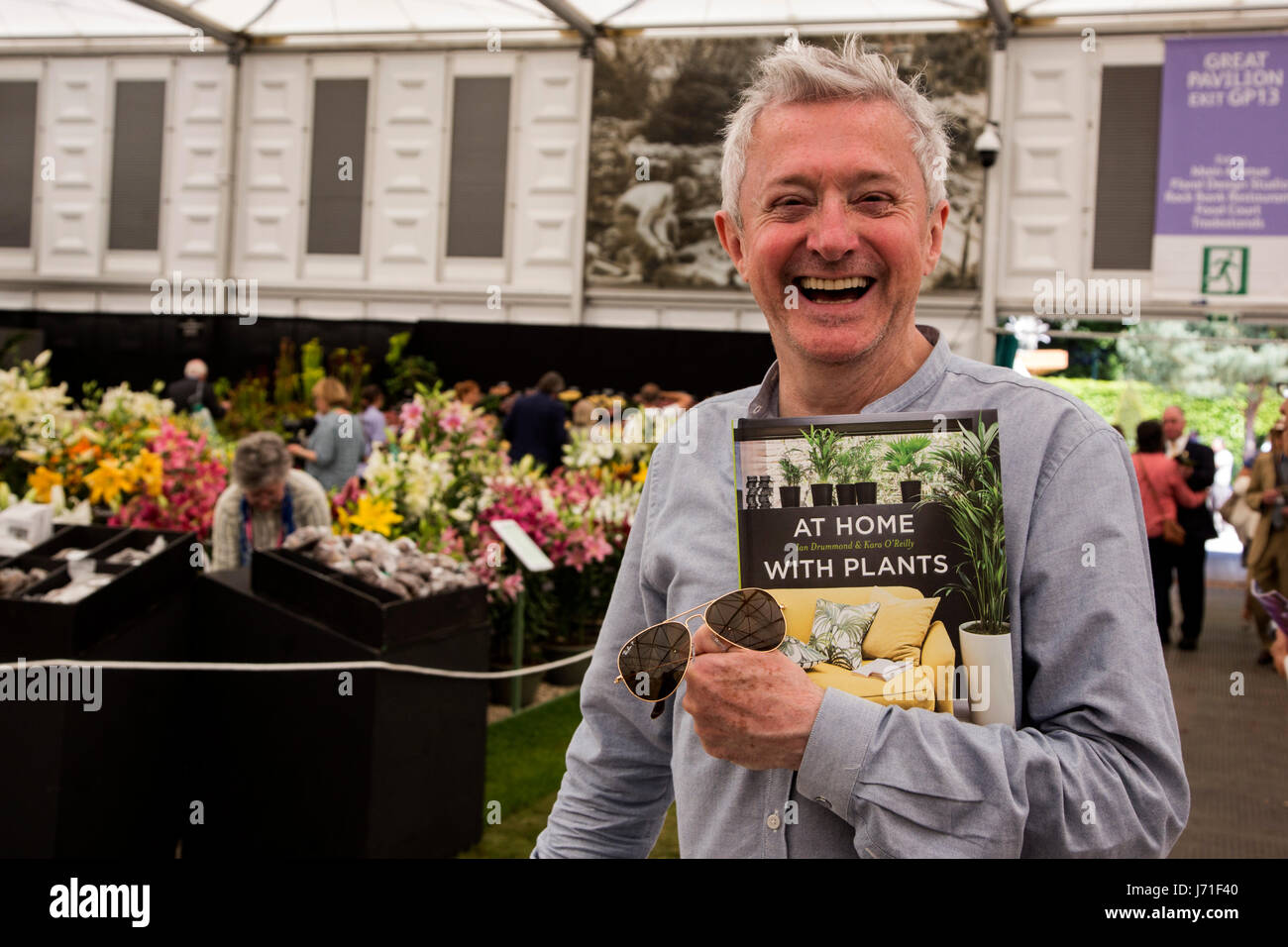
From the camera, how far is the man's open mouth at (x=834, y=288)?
3.54ft

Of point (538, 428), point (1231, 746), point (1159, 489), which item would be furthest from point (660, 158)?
point (1231, 746)

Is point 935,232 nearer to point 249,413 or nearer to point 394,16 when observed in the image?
point 249,413

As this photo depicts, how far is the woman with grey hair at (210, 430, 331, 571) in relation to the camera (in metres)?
4.38

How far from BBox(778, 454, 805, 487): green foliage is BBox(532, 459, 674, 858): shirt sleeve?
1.14 ft

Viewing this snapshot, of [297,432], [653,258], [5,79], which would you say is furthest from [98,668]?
[5,79]

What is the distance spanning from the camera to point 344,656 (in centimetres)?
329

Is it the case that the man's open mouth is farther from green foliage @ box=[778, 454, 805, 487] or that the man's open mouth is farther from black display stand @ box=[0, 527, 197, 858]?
black display stand @ box=[0, 527, 197, 858]

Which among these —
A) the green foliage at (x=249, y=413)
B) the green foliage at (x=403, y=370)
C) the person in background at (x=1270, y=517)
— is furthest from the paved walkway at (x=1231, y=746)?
the green foliage at (x=403, y=370)

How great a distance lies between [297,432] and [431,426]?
472cm

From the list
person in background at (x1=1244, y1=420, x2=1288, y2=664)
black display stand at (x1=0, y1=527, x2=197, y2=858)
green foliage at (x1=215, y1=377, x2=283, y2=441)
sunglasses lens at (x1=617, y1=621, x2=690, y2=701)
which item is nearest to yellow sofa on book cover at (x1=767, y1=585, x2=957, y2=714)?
sunglasses lens at (x1=617, y1=621, x2=690, y2=701)

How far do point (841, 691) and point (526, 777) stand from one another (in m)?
3.62
